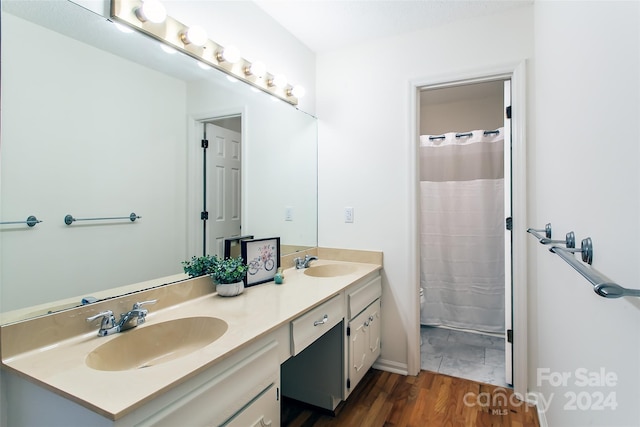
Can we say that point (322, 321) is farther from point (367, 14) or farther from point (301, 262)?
point (367, 14)

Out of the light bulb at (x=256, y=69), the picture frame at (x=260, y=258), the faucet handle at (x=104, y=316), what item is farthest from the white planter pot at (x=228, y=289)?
the light bulb at (x=256, y=69)

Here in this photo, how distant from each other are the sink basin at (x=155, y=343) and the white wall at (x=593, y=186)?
3.63 ft

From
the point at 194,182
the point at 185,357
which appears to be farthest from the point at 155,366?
the point at 194,182

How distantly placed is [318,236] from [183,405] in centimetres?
178

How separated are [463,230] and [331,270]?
58.6 inches

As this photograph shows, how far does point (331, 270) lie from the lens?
233cm

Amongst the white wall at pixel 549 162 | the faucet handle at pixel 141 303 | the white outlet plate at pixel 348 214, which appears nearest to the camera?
the white wall at pixel 549 162

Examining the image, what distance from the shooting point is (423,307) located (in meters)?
3.21

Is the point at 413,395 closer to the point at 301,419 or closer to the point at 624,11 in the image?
the point at 301,419

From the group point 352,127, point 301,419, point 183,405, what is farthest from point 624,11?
point 301,419

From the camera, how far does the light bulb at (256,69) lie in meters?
1.84

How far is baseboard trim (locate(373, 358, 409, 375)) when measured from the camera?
227cm

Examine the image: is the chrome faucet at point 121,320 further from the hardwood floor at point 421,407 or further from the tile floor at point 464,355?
the tile floor at point 464,355

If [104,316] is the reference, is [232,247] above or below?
above
